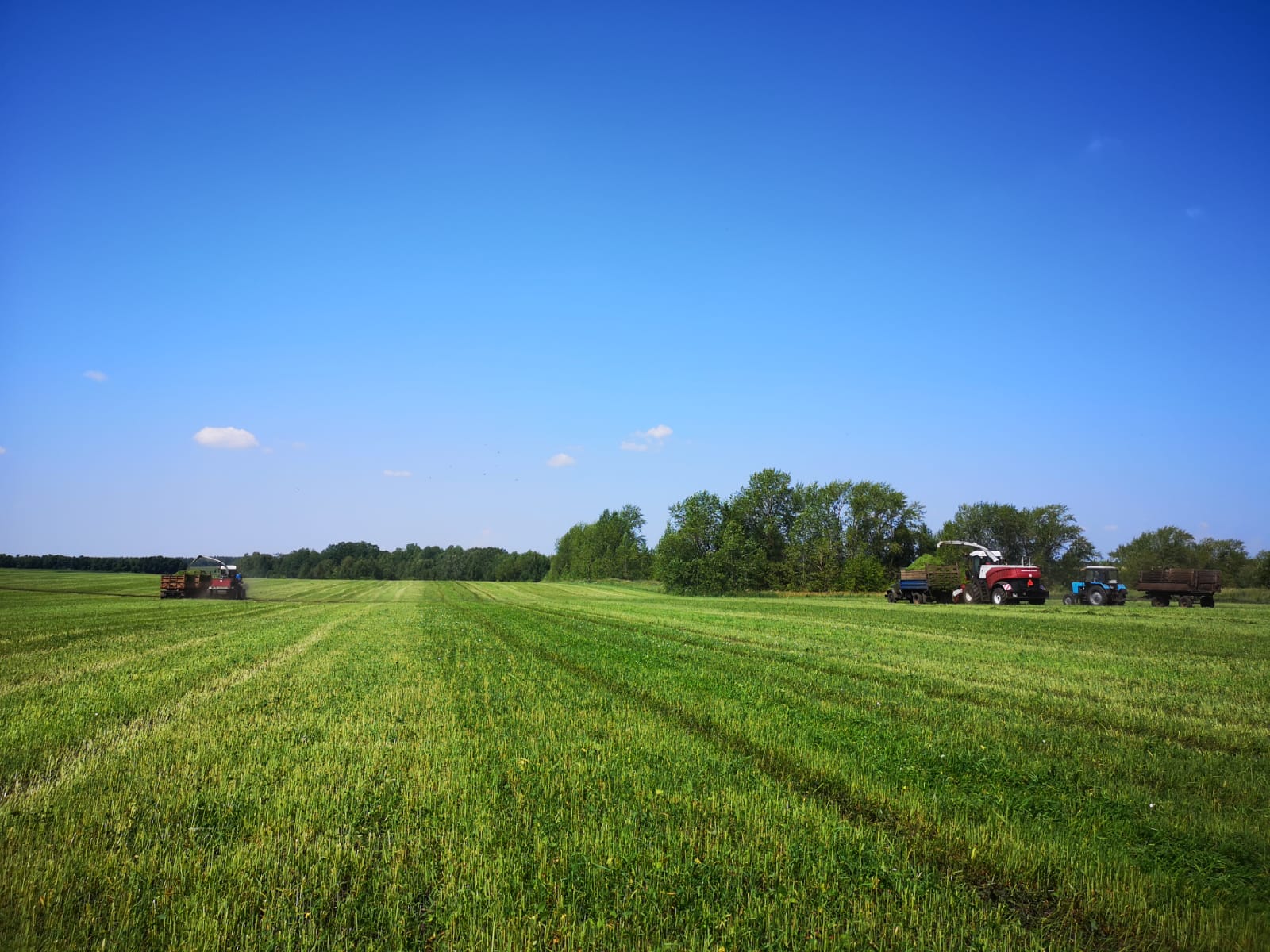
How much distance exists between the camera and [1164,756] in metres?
8.25

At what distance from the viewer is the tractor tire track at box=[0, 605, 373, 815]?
672cm

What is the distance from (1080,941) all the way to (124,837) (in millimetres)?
7281

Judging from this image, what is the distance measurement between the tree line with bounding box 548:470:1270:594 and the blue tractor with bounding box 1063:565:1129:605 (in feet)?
115

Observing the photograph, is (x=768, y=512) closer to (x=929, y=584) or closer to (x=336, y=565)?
(x=929, y=584)

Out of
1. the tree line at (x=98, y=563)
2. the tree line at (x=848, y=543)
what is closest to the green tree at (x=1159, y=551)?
the tree line at (x=848, y=543)

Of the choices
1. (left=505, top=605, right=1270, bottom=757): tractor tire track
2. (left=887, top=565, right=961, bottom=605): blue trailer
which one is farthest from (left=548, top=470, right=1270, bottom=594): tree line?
(left=505, top=605, right=1270, bottom=757): tractor tire track

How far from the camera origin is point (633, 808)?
6293mm

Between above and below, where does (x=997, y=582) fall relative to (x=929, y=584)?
above

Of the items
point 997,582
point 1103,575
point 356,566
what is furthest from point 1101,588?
point 356,566

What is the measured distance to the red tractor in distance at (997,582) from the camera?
40.3 metres

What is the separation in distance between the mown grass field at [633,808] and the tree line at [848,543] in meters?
71.3

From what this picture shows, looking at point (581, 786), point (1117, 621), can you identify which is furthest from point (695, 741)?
point (1117, 621)

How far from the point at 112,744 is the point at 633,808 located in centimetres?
695

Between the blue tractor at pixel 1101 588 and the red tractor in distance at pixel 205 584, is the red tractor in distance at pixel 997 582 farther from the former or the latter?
the red tractor in distance at pixel 205 584
